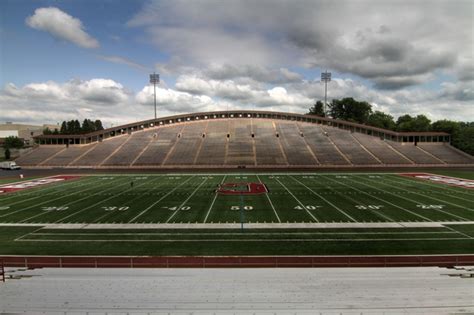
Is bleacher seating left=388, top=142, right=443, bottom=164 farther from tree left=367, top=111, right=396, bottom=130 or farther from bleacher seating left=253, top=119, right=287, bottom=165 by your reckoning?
tree left=367, top=111, right=396, bottom=130

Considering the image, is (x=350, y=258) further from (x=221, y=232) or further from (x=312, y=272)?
(x=221, y=232)

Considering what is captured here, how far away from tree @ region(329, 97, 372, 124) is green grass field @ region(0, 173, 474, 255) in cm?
9094

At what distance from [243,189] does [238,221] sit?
39.8 feet

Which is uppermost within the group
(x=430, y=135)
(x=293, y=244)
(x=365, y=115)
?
(x=365, y=115)

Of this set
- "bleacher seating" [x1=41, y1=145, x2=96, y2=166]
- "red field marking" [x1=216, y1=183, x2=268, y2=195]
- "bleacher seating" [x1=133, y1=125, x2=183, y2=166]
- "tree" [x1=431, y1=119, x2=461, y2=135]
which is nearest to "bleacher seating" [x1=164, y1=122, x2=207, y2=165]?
"bleacher seating" [x1=133, y1=125, x2=183, y2=166]

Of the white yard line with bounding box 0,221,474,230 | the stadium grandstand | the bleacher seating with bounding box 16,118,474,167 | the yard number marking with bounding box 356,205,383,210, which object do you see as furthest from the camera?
the bleacher seating with bounding box 16,118,474,167

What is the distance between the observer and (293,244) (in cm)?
1605

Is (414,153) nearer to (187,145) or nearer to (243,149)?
(243,149)

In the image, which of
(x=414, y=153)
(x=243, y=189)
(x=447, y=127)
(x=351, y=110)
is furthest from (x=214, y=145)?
(x=351, y=110)

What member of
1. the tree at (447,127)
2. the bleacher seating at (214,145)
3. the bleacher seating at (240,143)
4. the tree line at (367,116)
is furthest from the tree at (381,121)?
the bleacher seating at (214,145)

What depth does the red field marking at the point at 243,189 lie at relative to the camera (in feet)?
100

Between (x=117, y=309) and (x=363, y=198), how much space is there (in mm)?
24042

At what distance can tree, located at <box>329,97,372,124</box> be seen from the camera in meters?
117

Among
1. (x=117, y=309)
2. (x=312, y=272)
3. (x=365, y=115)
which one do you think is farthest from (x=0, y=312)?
(x=365, y=115)
